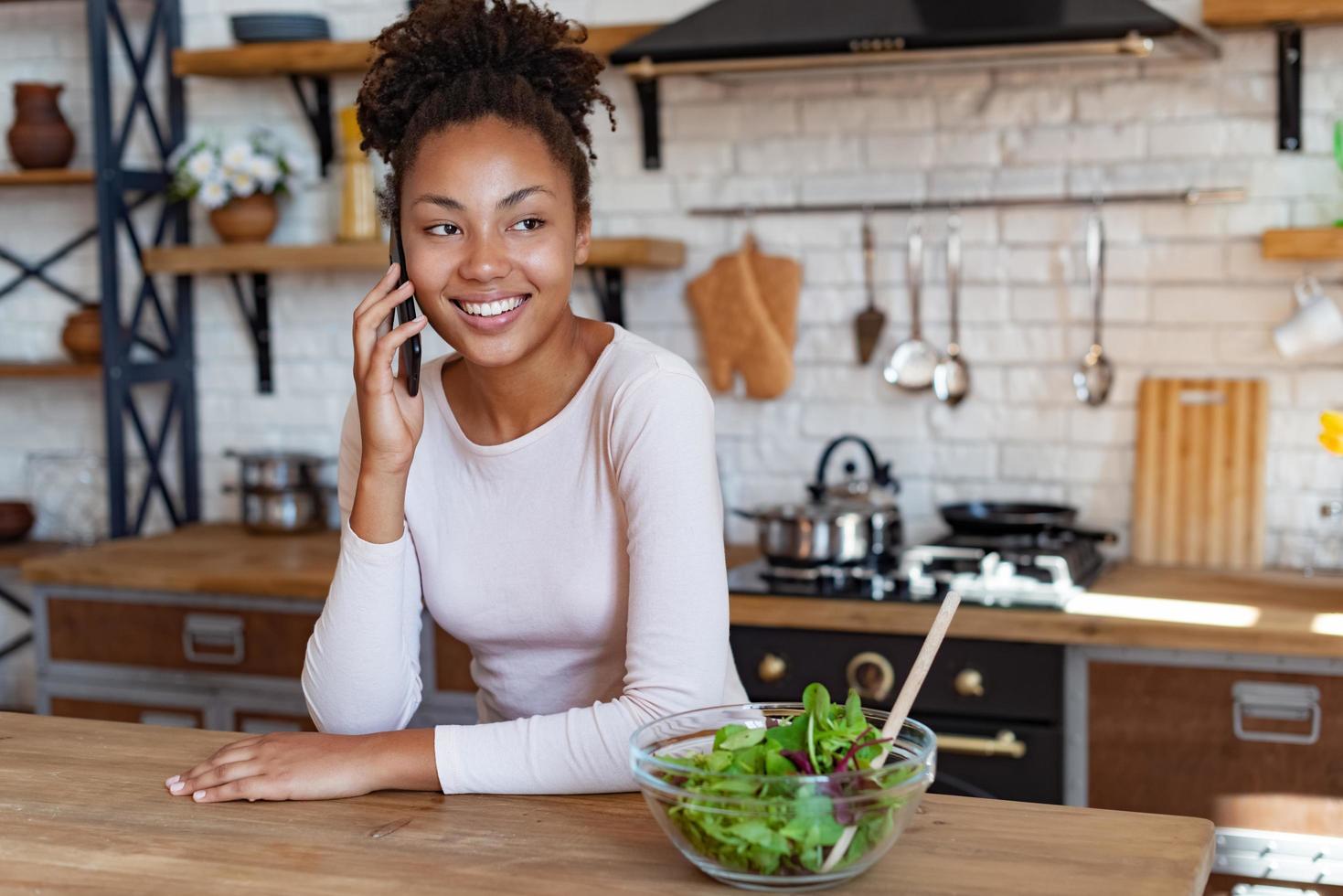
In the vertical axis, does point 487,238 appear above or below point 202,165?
below

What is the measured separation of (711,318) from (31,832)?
7.40 ft

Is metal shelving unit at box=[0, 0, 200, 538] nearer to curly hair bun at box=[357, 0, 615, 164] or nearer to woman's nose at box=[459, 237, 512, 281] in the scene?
curly hair bun at box=[357, 0, 615, 164]

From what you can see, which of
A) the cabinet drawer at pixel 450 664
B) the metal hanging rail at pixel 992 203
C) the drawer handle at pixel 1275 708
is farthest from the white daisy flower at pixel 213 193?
the drawer handle at pixel 1275 708

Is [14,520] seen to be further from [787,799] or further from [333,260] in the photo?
[787,799]

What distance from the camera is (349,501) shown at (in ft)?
6.12

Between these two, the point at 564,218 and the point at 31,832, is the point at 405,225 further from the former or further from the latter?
the point at 31,832

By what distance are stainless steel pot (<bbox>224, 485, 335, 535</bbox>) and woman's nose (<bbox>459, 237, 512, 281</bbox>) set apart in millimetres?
2019

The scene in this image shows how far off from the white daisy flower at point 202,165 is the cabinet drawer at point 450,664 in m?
1.31

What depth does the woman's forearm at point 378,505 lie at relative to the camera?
169cm

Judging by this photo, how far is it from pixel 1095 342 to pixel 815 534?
0.76 metres

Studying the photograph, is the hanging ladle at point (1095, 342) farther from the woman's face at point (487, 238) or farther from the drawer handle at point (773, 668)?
the woman's face at point (487, 238)

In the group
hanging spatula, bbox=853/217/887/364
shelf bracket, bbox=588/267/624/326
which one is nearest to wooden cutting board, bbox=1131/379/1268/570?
hanging spatula, bbox=853/217/887/364

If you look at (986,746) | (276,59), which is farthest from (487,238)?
(276,59)

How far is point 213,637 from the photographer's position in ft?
10.5
